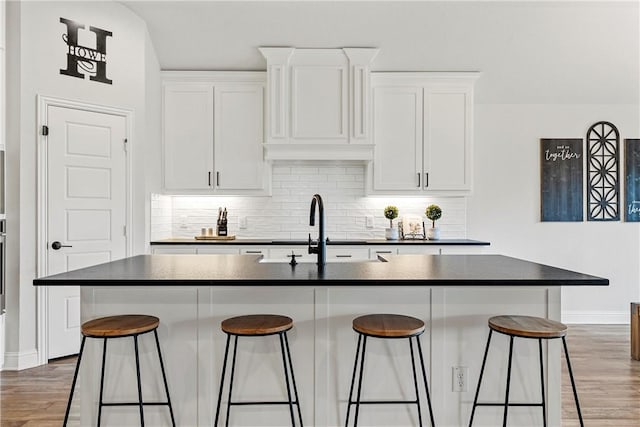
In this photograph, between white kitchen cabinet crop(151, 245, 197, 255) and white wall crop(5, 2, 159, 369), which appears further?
white kitchen cabinet crop(151, 245, 197, 255)

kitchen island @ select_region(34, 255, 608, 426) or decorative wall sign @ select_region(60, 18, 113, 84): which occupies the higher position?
decorative wall sign @ select_region(60, 18, 113, 84)

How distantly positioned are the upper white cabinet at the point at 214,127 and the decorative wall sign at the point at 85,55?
72cm

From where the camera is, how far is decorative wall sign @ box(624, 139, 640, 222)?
4598 millimetres

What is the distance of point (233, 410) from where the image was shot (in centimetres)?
209

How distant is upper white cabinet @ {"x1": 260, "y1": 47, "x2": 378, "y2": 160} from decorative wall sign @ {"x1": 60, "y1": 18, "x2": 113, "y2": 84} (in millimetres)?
1410

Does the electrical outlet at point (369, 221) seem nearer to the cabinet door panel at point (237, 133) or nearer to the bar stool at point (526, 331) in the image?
the cabinet door panel at point (237, 133)

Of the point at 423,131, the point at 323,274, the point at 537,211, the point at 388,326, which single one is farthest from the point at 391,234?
the point at 388,326

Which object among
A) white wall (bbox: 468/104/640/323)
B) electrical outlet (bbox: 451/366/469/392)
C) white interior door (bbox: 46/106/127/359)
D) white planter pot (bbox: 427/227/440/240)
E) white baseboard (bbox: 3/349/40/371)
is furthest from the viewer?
white wall (bbox: 468/104/640/323)

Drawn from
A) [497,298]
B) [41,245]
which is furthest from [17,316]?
[497,298]

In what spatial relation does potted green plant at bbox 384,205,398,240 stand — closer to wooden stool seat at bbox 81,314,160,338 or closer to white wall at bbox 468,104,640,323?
white wall at bbox 468,104,640,323

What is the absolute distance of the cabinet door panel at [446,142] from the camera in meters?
4.24

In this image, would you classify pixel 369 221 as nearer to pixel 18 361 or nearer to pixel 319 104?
pixel 319 104

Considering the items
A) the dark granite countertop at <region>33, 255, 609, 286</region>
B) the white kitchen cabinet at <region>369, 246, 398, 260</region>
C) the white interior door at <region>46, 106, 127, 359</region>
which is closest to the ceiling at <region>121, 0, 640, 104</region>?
the white interior door at <region>46, 106, 127, 359</region>

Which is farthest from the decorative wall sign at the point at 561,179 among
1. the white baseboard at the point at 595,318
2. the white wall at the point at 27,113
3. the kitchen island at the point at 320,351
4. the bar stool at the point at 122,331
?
the white wall at the point at 27,113
